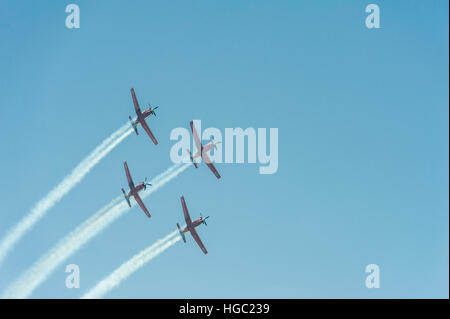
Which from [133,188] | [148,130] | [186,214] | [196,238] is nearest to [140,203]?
[133,188]

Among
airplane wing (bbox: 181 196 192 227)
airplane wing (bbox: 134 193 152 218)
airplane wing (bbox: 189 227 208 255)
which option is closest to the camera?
airplane wing (bbox: 134 193 152 218)

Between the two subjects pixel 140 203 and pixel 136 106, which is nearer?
pixel 136 106

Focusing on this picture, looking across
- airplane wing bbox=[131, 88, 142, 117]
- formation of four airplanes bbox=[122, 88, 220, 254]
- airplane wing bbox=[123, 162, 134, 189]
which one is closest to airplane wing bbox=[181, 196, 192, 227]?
formation of four airplanes bbox=[122, 88, 220, 254]

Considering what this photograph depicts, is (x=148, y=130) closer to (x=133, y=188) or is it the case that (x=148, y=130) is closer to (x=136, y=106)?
(x=136, y=106)

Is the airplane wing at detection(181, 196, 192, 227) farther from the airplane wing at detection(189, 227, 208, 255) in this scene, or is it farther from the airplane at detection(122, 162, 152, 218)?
the airplane at detection(122, 162, 152, 218)

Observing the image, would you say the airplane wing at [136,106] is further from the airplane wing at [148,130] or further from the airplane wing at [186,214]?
the airplane wing at [186,214]

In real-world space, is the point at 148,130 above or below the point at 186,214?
above
